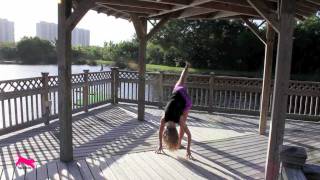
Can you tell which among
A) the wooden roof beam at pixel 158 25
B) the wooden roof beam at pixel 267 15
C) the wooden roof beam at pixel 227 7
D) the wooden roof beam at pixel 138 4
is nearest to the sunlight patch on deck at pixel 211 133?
the wooden roof beam at pixel 158 25

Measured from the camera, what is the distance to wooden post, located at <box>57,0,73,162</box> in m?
4.16

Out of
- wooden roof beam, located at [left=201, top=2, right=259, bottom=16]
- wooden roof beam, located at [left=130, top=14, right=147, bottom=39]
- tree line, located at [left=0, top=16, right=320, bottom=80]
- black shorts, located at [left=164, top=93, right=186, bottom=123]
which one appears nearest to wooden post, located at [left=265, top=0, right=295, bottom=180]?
black shorts, located at [left=164, top=93, right=186, bottom=123]

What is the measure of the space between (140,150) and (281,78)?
2.63m

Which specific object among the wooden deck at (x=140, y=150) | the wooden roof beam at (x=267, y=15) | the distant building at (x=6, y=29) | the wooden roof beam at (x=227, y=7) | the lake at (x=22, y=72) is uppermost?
the distant building at (x=6, y=29)

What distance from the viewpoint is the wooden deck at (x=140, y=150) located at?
165 inches

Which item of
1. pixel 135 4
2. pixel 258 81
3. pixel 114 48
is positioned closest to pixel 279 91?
pixel 135 4

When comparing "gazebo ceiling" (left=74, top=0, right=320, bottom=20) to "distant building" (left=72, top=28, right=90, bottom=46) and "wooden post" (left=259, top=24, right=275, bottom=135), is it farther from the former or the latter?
"distant building" (left=72, top=28, right=90, bottom=46)

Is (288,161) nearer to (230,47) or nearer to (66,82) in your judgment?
(66,82)

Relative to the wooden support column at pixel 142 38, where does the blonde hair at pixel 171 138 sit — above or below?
below

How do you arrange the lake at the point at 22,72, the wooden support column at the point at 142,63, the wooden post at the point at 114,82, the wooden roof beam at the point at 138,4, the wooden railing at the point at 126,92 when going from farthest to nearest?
the wooden post at the point at 114,82 < the lake at the point at 22,72 < the wooden support column at the point at 142,63 < the wooden railing at the point at 126,92 < the wooden roof beam at the point at 138,4

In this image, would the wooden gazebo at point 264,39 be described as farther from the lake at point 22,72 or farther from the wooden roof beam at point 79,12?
the lake at point 22,72

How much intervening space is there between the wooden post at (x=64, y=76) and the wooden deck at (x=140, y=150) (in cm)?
29

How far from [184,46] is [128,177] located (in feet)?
77.2

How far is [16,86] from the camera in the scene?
5.83 metres
